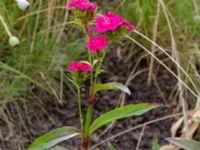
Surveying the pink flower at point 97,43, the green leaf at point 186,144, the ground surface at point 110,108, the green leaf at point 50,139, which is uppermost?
the pink flower at point 97,43

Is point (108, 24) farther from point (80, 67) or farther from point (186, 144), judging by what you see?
point (186, 144)

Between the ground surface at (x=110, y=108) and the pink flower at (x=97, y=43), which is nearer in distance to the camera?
the pink flower at (x=97, y=43)

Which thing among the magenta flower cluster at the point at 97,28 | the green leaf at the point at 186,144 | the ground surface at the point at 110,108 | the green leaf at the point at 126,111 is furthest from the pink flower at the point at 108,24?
the ground surface at the point at 110,108

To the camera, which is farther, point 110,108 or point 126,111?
point 110,108

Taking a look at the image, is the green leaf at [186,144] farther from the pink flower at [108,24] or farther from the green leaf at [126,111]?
the pink flower at [108,24]

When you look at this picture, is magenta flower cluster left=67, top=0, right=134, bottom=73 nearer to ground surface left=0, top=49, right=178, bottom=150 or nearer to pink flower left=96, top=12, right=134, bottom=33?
pink flower left=96, top=12, right=134, bottom=33

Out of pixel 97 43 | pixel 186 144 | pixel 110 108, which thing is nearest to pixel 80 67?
pixel 97 43

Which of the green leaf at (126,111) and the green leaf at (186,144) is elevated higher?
the green leaf at (126,111)

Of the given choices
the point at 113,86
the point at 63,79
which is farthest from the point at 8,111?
the point at 113,86
